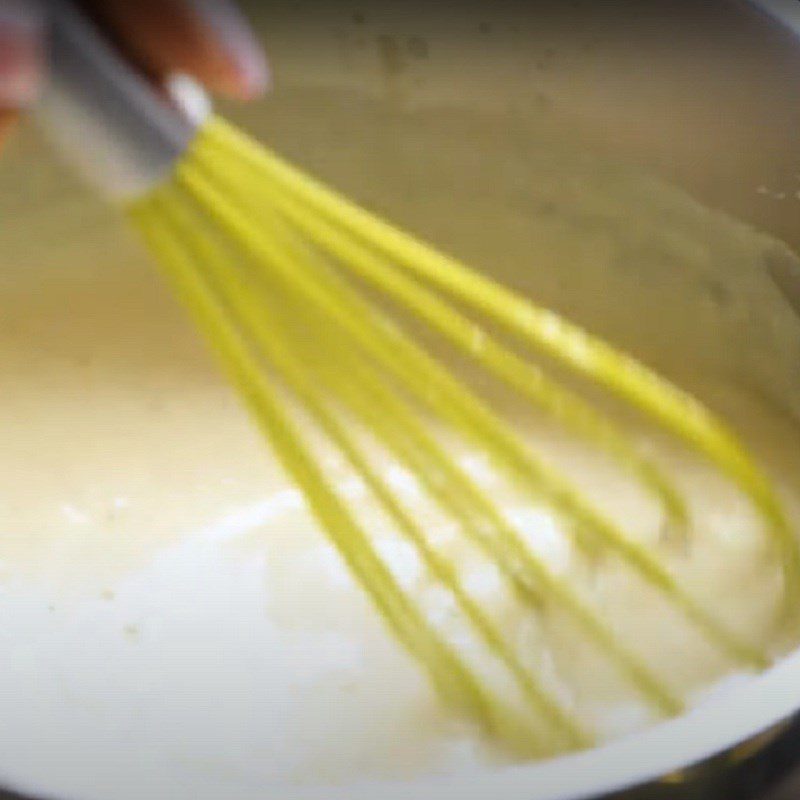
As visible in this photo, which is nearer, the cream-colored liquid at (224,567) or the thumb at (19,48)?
the thumb at (19,48)

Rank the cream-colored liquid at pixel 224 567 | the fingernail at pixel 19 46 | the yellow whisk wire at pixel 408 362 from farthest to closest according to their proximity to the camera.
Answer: the cream-colored liquid at pixel 224 567 < the yellow whisk wire at pixel 408 362 < the fingernail at pixel 19 46

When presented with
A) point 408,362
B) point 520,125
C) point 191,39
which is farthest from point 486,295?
point 520,125

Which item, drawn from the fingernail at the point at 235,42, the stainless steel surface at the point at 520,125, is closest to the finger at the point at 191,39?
the fingernail at the point at 235,42

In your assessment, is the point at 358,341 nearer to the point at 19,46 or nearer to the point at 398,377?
the point at 398,377

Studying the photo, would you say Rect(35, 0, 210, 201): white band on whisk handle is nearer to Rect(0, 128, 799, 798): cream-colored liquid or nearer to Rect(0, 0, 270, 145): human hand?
Rect(0, 0, 270, 145): human hand

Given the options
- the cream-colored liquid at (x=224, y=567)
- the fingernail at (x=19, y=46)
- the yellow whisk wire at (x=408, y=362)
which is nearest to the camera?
the fingernail at (x=19, y=46)

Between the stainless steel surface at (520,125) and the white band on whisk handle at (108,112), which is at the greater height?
the white band on whisk handle at (108,112)

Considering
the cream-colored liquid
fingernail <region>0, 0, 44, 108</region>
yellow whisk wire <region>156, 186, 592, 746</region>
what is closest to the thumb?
fingernail <region>0, 0, 44, 108</region>

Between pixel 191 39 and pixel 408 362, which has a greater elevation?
pixel 191 39

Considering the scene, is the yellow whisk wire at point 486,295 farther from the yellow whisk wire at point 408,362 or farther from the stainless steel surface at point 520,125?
the stainless steel surface at point 520,125
